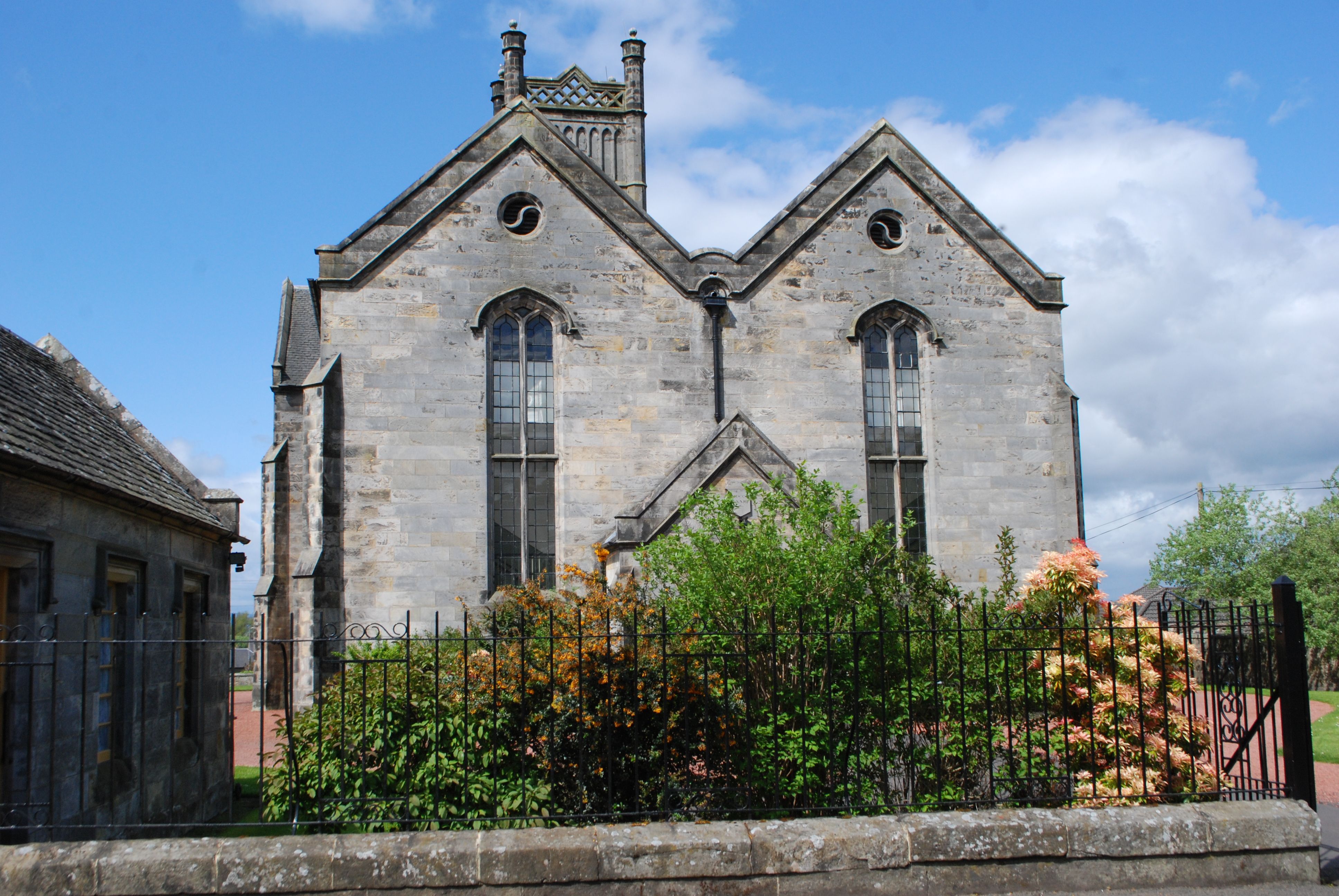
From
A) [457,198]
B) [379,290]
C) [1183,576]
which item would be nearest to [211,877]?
[379,290]

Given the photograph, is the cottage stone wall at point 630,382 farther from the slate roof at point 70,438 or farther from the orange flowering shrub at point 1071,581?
the orange flowering shrub at point 1071,581

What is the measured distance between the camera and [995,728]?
8508 mm

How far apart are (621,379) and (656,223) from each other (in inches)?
121

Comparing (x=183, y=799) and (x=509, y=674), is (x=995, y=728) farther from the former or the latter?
(x=183, y=799)

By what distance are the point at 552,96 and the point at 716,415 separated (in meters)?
22.6

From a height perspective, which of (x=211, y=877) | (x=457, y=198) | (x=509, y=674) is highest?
(x=457, y=198)

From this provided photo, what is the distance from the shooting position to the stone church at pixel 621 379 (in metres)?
16.8

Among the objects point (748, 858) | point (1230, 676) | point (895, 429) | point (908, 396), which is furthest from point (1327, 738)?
point (748, 858)

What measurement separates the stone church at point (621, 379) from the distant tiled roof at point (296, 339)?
4830 millimetres

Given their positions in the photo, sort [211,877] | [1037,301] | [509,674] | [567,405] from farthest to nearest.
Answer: [1037,301], [567,405], [509,674], [211,877]

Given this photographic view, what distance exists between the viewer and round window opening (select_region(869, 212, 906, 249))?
19.3 metres

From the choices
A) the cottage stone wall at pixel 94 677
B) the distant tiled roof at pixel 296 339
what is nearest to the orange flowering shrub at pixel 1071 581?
the cottage stone wall at pixel 94 677

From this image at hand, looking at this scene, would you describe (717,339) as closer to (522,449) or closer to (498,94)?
(522,449)

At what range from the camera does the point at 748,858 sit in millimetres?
6527
